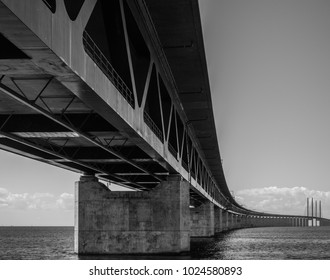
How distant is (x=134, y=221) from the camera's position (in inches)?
1748

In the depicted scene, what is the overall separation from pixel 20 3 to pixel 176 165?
31900 millimetres

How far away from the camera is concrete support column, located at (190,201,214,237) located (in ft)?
316

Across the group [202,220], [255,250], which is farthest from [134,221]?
[202,220]

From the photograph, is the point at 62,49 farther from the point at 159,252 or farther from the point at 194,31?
the point at 159,252

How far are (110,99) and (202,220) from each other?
3110 inches

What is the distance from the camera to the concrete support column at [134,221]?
4341 centimetres

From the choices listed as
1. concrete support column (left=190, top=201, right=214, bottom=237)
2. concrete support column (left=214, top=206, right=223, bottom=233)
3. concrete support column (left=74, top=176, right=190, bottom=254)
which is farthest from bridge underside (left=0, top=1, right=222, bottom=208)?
concrete support column (left=214, top=206, right=223, bottom=233)

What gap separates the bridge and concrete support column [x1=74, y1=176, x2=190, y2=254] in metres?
0.08

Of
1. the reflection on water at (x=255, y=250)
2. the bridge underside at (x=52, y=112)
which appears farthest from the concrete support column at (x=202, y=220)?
the bridge underside at (x=52, y=112)

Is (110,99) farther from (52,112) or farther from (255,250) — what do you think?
(255,250)

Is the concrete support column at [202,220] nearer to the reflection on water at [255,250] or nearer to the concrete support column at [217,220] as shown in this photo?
the reflection on water at [255,250]

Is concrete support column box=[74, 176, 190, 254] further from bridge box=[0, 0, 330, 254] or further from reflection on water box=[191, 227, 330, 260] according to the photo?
reflection on water box=[191, 227, 330, 260]

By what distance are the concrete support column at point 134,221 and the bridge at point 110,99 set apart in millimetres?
78
